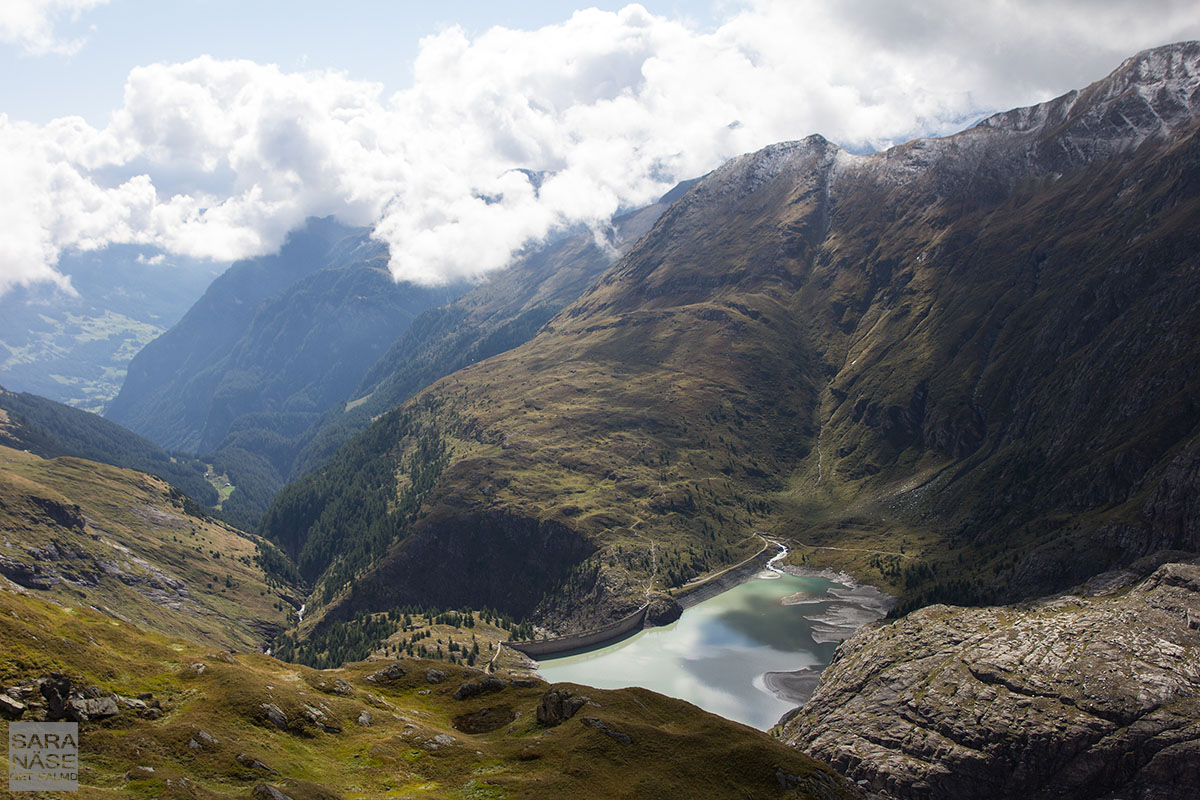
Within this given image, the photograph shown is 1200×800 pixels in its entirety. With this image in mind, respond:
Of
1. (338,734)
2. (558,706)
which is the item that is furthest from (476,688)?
(338,734)

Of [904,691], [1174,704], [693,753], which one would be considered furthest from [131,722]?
[1174,704]

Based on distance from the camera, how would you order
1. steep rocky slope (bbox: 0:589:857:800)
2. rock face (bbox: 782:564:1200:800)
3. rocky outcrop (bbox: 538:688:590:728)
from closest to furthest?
1. steep rocky slope (bbox: 0:589:857:800)
2. rocky outcrop (bbox: 538:688:590:728)
3. rock face (bbox: 782:564:1200:800)

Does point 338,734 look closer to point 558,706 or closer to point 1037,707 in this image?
point 558,706

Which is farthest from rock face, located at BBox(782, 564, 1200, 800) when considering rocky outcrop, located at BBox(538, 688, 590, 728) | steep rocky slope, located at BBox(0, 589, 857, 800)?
rocky outcrop, located at BBox(538, 688, 590, 728)

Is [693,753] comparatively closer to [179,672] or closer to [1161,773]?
[179,672]

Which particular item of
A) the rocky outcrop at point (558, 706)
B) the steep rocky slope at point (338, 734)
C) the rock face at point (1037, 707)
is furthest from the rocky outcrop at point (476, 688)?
the rock face at point (1037, 707)

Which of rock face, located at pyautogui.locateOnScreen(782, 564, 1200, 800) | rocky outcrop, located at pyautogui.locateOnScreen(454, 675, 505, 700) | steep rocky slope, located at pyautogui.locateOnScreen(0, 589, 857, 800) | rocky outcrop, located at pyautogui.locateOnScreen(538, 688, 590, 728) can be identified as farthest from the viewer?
rock face, located at pyautogui.locateOnScreen(782, 564, 1200, 800)

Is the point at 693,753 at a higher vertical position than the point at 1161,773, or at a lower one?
higher

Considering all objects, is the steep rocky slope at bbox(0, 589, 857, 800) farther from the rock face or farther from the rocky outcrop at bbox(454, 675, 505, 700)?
the rock face

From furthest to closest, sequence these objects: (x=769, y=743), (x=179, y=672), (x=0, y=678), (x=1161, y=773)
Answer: (x=1161, y=773) → (x=769, y=743) → (x=179, y=672) → (x=0, y=678)
